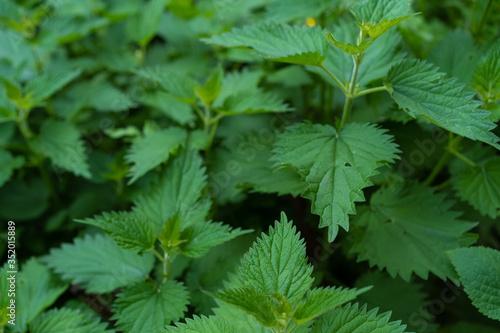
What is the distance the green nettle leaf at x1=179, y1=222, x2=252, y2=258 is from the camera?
1.27 metres

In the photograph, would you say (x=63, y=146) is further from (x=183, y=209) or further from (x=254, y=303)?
(x=254, y=303)

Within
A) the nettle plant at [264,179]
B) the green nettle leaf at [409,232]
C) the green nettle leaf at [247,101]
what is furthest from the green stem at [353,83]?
the green nettle leaf at [409,232]

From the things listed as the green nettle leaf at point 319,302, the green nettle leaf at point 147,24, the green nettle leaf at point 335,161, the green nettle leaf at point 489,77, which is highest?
the green nettle leaf at point 147,24

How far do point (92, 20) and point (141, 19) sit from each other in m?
0.27

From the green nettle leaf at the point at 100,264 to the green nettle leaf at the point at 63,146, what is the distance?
1.19ft

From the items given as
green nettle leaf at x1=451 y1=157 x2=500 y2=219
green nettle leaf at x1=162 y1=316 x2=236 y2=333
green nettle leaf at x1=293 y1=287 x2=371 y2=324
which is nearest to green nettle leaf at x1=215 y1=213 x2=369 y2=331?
green nettle leaf at x1=293 y1=287 x2=371 y2=324

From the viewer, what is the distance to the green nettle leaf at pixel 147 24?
235 cm

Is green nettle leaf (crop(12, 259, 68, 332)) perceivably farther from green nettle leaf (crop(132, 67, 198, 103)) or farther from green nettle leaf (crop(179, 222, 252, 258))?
green nettle leaf (crop(132, 67, 198, 103))

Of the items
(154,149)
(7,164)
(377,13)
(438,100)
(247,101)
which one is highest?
(377,13)

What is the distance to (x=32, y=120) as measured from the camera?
7.63ft

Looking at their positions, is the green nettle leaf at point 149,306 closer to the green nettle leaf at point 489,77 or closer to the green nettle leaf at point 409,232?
the green nettle leaf at point 409,232

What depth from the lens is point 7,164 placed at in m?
1.93

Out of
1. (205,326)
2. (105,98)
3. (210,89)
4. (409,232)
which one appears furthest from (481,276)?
(105,98)

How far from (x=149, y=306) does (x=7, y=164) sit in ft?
3.64
